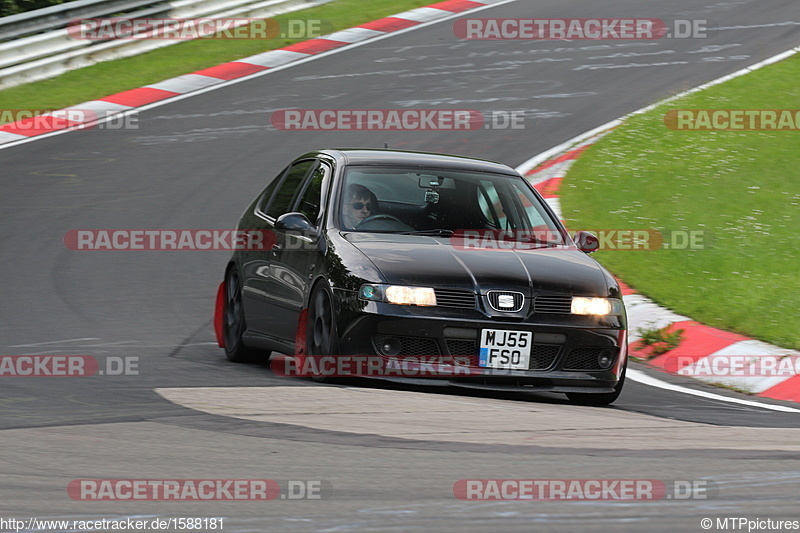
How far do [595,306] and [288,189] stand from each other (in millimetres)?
2528

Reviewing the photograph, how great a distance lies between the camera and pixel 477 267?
7.60 metres

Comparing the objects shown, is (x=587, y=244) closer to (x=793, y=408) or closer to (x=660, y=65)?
(x=793, y=408)

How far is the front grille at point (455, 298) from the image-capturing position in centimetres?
742

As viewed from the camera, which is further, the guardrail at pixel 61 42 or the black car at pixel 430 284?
the guardrail at pixel 61 42

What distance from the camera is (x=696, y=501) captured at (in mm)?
4711

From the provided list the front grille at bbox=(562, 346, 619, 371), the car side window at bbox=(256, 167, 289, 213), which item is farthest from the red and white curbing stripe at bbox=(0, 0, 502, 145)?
the front grille at bbox=(562, 346, 619, 371)

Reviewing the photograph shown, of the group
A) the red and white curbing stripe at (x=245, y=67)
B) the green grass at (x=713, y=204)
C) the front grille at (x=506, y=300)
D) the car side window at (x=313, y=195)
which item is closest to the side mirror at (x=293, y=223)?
the car side window at (x=313, y=195)

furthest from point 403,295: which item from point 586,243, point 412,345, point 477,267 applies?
point 586,243

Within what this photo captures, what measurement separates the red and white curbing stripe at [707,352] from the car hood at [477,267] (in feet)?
4.61

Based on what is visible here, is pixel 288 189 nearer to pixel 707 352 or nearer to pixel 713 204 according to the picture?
pixel 707 352

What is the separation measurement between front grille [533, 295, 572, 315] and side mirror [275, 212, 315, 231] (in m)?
1.53

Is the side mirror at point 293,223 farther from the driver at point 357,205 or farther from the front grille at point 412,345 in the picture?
the front grille at point 412,345

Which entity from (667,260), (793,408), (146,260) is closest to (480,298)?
(793,408)

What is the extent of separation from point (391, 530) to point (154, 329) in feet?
19.1
